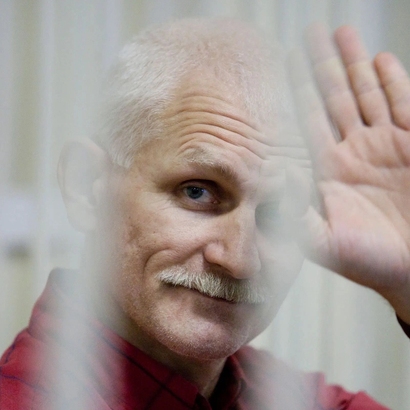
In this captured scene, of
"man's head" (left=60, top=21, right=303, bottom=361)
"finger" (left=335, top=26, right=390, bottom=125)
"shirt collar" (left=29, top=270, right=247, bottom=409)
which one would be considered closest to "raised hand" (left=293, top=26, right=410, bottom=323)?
"finger" (left=335, top=26, right=390, bottom=125)

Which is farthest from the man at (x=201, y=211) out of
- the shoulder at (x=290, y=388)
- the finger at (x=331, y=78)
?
the shoulder at (x=290, y=388)

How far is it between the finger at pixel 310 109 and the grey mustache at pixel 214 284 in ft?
0.77

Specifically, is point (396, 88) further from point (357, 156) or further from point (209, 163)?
point (209, 163)

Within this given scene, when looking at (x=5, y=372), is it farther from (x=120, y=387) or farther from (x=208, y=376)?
(x=208, y=376)

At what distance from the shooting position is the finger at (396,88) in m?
0.85

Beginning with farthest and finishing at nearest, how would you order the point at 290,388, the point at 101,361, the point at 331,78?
the point at 290,388
the point at 101,361
the point at 331,78

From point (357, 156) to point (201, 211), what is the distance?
0.88ft

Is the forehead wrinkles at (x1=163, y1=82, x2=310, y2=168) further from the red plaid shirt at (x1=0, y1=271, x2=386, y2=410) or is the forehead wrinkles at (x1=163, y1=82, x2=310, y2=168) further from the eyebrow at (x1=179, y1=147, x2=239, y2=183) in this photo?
the red plaid shirt at (x1=0, y1=271, x2=386, y2=410)

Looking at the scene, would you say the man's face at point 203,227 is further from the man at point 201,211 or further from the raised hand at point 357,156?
the raised hand at point 357,156

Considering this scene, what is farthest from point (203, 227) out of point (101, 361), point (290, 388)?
point (290, 388)

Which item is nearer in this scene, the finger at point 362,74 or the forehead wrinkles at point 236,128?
the finger at point 362,74

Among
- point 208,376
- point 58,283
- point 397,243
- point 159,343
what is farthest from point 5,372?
point 397,243

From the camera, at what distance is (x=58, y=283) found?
39.9 inches

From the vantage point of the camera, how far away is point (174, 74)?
100 centimetres
